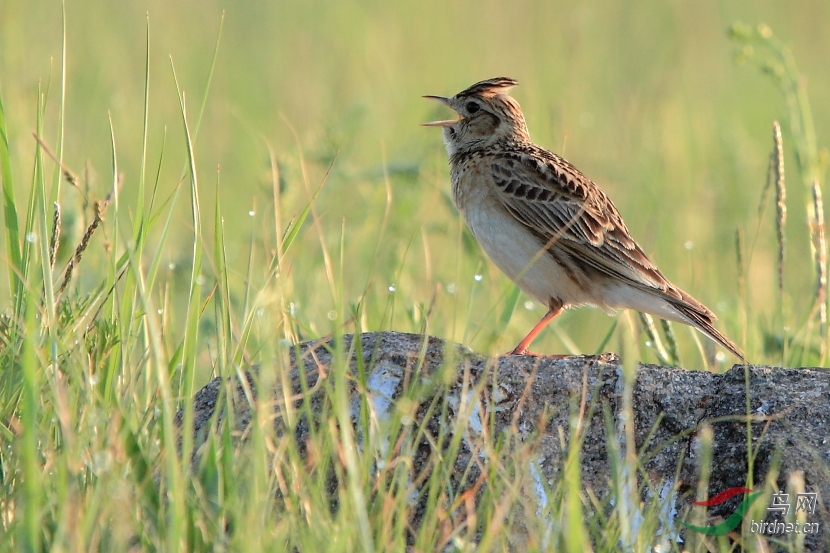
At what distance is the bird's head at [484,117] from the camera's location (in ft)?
21.0

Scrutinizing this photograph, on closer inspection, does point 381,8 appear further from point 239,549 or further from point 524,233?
point 239,549

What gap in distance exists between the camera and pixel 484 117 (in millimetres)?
6426

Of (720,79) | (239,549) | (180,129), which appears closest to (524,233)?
(239,549)

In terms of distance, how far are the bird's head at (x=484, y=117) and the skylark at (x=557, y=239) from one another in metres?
0.28

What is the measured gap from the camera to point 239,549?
265cm

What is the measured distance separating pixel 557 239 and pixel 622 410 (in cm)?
211

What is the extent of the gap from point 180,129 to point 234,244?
2.86 m

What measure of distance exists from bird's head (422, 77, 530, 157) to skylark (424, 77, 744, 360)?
0.28m

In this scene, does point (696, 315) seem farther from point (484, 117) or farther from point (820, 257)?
point (484, 117)

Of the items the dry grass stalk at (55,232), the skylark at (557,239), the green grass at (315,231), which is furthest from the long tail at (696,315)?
the dry grass stalk at (55,232)

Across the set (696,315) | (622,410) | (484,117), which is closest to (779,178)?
(696,315)

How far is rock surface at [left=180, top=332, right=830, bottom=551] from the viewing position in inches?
135

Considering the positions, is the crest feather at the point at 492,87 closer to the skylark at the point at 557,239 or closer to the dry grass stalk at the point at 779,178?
the skylark at the point at 557,239

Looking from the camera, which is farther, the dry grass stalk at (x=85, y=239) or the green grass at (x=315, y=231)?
the dry grass stalk at (x=85, y=239)
